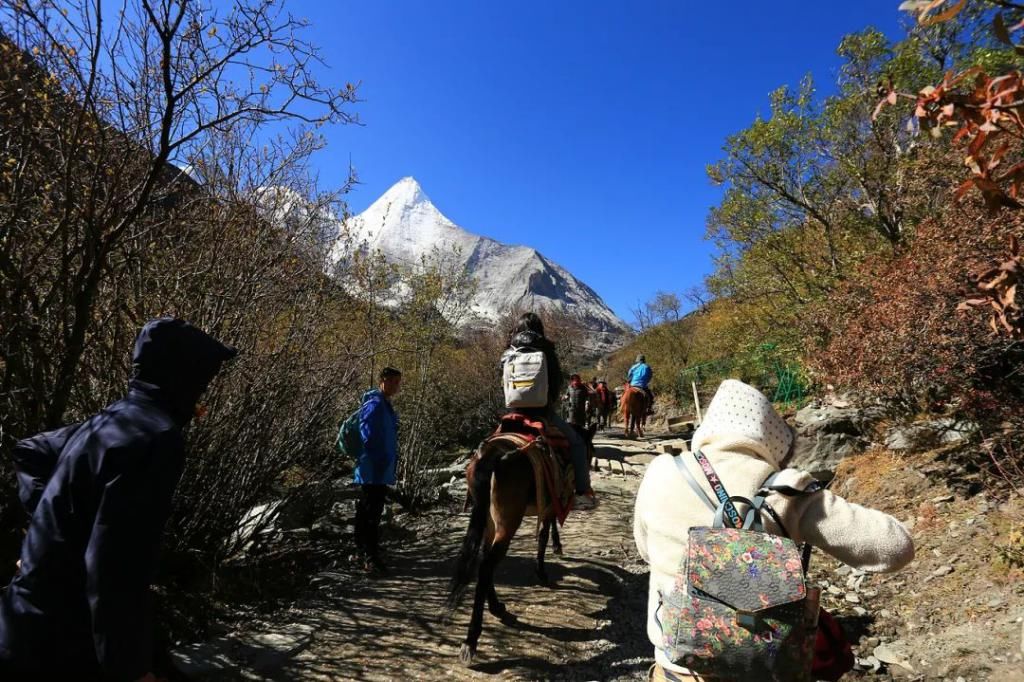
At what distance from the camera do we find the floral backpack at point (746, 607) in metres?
1.48

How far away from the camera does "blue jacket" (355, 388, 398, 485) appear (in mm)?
4938

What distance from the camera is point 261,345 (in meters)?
4.81

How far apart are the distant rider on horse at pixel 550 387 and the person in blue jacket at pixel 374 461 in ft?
4.50

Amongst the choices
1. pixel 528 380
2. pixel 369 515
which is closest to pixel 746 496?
pixel 528 380

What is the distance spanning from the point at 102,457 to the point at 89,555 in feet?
0.82

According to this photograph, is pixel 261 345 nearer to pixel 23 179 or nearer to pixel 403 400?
pixel 23 179

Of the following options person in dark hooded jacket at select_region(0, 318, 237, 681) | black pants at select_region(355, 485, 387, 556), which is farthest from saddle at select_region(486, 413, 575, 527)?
person in dark hooded jacket at select_region(0, 318, 237, 681)

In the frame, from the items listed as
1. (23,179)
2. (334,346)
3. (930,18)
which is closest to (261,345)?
(334,346)

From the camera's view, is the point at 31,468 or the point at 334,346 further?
the point at 334,346

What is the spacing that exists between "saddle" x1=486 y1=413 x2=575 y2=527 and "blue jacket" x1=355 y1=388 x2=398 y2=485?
4.43ft

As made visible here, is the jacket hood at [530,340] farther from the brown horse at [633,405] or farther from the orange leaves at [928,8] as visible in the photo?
the brown horse at [633,405]

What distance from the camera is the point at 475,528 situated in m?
3.70

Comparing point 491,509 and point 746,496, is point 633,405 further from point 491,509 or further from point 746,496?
point 746,496

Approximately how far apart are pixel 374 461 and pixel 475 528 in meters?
1.61
